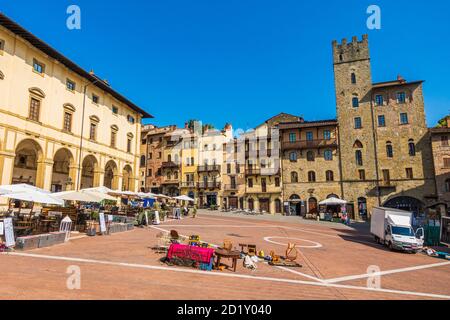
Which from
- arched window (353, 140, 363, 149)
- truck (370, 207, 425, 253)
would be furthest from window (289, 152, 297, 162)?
truck (370, 207, 425, 253)

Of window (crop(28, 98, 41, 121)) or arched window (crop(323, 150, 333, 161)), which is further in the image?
arched window (crop(323, 150, 333, 161))

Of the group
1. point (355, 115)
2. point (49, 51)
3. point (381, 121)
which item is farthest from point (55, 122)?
point (381, 121)

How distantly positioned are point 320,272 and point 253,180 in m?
35.5

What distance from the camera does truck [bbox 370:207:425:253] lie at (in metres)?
15.0

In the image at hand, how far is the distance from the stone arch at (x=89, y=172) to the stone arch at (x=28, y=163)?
454 centimetres

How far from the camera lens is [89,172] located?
1282 inches

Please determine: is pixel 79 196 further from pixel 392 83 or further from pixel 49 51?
pixel 392 83

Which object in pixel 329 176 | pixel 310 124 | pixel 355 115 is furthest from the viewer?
pixel 310 124

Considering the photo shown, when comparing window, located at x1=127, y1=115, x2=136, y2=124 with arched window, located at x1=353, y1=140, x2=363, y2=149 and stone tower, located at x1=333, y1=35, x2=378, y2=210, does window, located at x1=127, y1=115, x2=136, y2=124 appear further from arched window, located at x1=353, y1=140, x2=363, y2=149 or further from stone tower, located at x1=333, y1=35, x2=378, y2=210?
arched window, located at x1=353, y1=140, x2=363, y2=149

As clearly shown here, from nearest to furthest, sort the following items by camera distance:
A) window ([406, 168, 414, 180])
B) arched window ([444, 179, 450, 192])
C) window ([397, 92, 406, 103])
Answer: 1. arched window ([444, 179, 450, 192])
2. window ([406, 168, 414, 180])
3. window ([397, 92, 406, 103])

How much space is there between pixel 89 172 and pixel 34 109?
10.8 m

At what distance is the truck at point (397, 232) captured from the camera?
49.3 feet

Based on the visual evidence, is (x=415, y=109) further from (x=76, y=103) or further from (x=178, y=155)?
(x=76, y=103)

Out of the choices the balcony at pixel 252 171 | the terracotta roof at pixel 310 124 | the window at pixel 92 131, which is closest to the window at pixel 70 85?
the window at pixel 92 131
